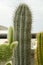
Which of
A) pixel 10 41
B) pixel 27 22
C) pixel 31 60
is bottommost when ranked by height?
pixel 31 60

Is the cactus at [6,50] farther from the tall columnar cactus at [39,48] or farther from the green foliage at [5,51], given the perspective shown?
the tall columnar cactus at [39,48]

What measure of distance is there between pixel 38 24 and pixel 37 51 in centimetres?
52

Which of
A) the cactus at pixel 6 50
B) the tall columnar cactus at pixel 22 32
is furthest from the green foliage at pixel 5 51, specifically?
the tall columnar cactus at pixel 22 32

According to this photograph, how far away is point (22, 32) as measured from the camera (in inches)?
52.9

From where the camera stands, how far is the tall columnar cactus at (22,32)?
135 cm

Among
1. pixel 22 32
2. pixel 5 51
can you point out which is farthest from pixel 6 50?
pixel 22 32

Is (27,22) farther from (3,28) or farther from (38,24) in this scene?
(3,28)

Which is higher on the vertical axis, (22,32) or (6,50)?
(22,32)

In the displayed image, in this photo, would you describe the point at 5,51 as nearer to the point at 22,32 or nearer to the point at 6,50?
the point at 6,50

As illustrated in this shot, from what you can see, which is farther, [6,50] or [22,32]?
[22,32]

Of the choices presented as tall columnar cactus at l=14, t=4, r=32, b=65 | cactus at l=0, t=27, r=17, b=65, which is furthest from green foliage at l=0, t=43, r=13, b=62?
tall columnar cactus at l=14, t=4, r=32, b=65

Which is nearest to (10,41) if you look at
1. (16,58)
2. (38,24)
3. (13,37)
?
(13,37)

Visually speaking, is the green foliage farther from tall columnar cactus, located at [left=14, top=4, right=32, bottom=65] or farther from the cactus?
tall columnar cactus, located at [left=14, top=4, right=32, bottom=65]

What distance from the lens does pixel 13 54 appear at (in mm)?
1339
